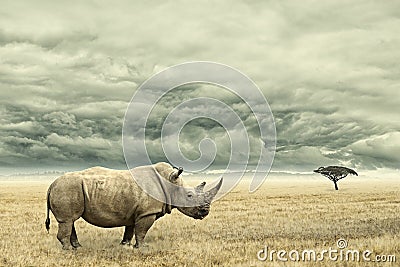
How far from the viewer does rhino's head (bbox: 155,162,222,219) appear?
14.1 meters

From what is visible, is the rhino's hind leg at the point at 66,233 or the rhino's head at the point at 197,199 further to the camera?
the rhino's head at the point at 197,199

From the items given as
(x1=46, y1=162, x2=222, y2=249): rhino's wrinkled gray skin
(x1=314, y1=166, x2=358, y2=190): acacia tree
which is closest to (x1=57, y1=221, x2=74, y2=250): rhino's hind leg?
(x1=46, y1=162, x2=222, y2=249): rhino's wrinkled gray skin

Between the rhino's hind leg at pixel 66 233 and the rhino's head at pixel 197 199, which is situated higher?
the rhino's head at pixel 197 199

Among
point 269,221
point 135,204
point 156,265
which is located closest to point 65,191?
point 135,204

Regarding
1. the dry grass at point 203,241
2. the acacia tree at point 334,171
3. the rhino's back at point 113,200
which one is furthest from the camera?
the acacia tree at point 334,171

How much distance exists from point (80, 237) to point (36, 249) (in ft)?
9.67

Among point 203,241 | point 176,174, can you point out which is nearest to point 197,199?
point 176,174

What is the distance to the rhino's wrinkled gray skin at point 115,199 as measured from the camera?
519 inches

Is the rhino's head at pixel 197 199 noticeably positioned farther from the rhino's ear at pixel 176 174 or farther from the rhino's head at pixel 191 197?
the rhino's ear at pixel 176 174

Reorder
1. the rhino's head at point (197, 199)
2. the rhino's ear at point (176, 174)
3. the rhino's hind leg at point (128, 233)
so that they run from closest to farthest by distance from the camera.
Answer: the rhino's ear at point (176, 174) < the rhino's head at point (197, 199) < the rhino's hind leg at point (128, 233)

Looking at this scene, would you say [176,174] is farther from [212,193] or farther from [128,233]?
[128,233]

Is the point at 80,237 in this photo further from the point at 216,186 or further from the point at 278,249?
the point at 278,249

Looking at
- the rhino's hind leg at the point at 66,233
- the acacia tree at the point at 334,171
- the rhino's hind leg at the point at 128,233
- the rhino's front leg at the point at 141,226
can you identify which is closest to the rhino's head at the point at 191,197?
the rhino's front leg at the point at 141,226

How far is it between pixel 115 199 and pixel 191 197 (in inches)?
97.3
